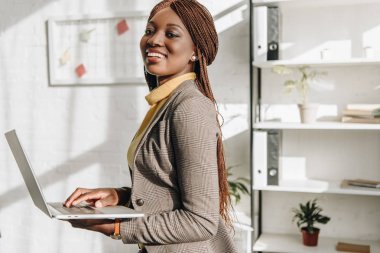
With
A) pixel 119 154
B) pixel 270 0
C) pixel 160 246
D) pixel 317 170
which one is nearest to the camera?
pixel 160 246

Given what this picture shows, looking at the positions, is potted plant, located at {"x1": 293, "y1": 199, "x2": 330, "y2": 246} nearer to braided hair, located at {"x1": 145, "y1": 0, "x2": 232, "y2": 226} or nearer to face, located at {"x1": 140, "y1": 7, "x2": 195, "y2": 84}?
braided hair, located at {"x1": 145, "y1": 0, "x2": 232, "y2": 226}

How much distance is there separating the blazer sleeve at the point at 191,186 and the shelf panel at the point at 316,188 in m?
1.42

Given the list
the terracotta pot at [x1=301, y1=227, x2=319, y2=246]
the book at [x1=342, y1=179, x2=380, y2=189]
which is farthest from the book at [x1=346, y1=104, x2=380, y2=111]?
the terracotta pot at [x1=301, y1=227, x2=319, y2=246]

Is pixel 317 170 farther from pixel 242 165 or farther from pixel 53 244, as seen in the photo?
pixel 53 244

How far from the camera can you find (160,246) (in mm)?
1028

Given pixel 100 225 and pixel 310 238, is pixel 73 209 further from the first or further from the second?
pixel 310 238

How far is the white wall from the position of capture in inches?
112

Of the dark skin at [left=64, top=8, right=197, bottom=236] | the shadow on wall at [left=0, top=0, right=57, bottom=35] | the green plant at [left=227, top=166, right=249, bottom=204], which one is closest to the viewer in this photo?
the dark skin at [left=64, top=8, right=197, bottom=236]

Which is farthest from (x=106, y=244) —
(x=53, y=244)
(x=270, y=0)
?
(x=270, y=0)

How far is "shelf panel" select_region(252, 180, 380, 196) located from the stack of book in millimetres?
319

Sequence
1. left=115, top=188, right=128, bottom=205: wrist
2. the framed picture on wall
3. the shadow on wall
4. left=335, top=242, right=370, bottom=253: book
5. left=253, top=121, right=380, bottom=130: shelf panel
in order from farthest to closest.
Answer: the shadow on wall
the framed picture on wall
left=335, top=242, right=370, bottom=253: book
left=253, top=121, right=380, bottom=130: shelf panel
left=115, top=188, right=128, bottom=205: wrist

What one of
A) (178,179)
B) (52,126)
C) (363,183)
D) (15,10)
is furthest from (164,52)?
(15,10)

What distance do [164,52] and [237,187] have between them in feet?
→ 5.09

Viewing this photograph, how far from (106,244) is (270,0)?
5.38 ft
